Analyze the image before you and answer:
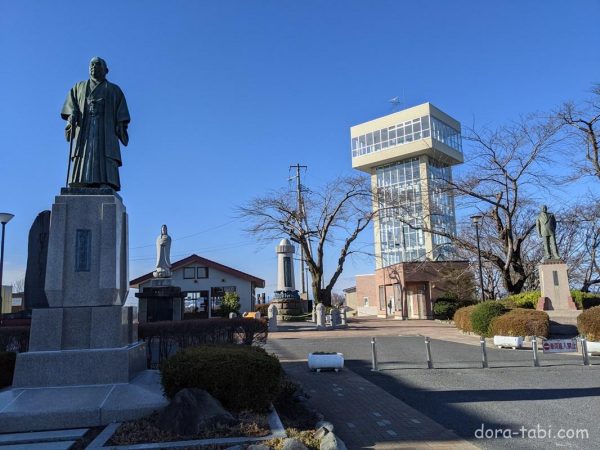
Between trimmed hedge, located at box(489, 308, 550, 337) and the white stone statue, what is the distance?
55.9 ft

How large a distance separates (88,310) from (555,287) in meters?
21.1

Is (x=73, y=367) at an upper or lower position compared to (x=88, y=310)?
lower

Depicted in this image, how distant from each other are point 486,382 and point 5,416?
834 cm

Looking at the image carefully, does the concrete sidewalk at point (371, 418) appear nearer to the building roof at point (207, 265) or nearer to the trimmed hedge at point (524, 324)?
the trimmed hedge at point (524, 324)

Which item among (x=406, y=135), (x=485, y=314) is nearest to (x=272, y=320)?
(x=485, y=314)

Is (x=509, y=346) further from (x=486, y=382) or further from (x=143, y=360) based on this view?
(x=143, y=360)

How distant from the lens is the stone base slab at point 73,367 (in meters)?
6.77

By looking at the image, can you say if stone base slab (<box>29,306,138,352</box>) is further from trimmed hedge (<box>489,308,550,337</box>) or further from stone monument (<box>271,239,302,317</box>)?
stone monument (<box>271,239,302,317</box>)

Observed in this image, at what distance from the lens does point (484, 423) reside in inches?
262

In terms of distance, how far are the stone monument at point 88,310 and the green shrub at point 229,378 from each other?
0.41m

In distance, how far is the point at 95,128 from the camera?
28.2ft

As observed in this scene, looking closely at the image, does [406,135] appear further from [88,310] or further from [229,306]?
[88,310]

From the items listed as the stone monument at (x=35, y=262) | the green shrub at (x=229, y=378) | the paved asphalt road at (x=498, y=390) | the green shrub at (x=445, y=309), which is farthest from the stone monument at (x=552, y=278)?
the stone monument at (x=35, y=262)

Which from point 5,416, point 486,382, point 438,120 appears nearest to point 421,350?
point 486,382
